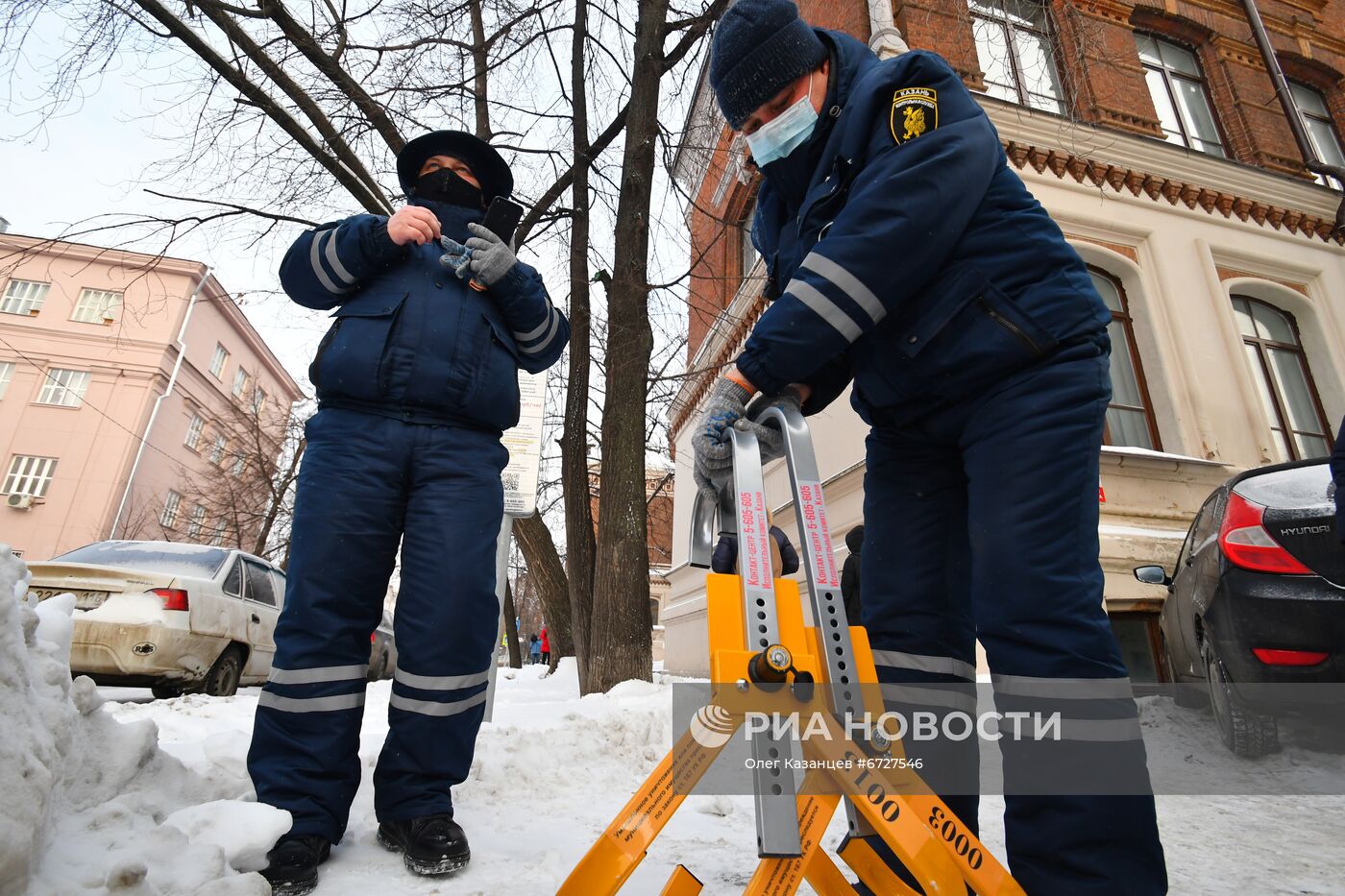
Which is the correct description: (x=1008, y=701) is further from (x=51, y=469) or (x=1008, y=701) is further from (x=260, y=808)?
(x=51, y=469)

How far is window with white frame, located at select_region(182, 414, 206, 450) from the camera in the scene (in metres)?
31.3

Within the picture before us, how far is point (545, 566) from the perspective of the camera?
8641 millimetres

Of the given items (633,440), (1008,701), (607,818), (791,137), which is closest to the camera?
(1008,701)

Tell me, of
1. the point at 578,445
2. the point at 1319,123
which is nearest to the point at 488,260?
the point at 578,445

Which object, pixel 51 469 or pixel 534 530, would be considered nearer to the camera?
pixel 534 530

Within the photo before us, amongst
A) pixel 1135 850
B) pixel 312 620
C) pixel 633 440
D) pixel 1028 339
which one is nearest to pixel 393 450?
pixel 312 620

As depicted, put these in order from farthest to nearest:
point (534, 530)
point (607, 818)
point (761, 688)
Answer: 1. point (534, 530)
2. point (607, 818)
3. point (761, 688)

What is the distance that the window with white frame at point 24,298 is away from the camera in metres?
27.8

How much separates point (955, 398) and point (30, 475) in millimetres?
35754

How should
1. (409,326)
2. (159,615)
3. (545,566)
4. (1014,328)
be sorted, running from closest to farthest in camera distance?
(1014,328)
(409,326)
(159,615)
(545,566)

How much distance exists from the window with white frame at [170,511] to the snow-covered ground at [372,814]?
3145cm

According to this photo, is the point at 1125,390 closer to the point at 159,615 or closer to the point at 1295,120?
the point at 1295,120

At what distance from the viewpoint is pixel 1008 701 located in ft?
4.30

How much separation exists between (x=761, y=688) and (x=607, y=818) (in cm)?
144
